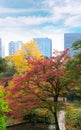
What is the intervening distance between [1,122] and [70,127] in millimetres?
8372

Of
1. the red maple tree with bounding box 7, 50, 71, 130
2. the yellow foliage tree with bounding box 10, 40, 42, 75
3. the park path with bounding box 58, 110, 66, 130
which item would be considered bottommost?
the park path with bounding box 58, 110, 66, 130

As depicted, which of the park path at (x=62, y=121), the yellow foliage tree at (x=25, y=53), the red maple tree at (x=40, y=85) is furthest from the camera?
the yellow foliage tree at (x=25, y=53)

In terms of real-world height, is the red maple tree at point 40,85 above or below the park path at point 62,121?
above

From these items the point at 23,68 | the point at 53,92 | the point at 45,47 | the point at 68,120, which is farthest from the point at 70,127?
the point at 45,47

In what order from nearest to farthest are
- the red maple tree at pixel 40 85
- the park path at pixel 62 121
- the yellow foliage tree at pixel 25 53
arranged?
the red maple tree at pixel 40 85
the park path at pixel 62 121
the yellow foliage tree at pixel 25 53

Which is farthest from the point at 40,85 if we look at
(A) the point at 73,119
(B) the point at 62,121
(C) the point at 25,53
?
(C) the point at 25,53

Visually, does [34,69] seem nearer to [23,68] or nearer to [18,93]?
[18,93]

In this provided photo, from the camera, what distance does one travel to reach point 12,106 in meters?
12.8

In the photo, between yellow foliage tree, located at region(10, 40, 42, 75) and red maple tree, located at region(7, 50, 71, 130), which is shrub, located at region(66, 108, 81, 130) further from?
yellow foliage tree, located at region(10, 40, 42, 75)

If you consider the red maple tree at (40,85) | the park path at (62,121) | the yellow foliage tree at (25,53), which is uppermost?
the yellow foliage tree at (25,53)

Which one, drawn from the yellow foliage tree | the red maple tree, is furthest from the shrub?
the yellow foliage tree

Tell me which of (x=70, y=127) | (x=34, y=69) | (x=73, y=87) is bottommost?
(x=70, y=127)

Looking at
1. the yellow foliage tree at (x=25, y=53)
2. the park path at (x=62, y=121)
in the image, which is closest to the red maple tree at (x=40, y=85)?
the park path at (x=62, y=121)

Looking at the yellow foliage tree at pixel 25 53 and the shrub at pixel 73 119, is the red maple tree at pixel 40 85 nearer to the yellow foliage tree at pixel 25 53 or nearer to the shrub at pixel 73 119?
the shrub at pixel 73 119
